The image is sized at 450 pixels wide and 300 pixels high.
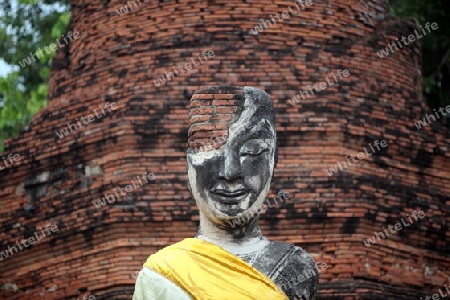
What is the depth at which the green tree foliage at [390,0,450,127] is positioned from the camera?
16766 mm

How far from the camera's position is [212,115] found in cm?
718

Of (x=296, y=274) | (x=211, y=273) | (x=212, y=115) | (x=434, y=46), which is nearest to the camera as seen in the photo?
(x=211, y=273)

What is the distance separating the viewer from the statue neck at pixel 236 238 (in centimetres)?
707

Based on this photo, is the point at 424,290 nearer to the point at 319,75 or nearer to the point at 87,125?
the point at 319,75

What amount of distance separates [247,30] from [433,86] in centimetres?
655

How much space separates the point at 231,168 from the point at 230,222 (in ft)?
0.97

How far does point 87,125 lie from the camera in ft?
37.3

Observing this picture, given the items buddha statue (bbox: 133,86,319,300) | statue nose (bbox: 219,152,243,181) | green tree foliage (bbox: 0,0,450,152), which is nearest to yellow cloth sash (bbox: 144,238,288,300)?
buddha statue (bbox: 133,86,319,300)

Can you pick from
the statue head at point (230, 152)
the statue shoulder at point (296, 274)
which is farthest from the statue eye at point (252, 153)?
the statue shoulder at point (296, 274)

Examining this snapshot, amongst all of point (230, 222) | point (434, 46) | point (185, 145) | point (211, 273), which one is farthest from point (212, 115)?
point (434, 46)

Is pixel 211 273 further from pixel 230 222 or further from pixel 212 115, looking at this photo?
pixel 212 115

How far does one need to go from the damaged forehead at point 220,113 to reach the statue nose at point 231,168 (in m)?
0.10

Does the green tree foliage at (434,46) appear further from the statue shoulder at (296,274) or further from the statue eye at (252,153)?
the statue shoulder at (296,274)

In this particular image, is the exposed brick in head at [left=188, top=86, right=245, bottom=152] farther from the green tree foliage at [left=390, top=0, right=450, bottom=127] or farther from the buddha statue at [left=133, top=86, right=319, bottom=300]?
the green tree foliage at [left=390, top=0, right=450, bottom=127]
